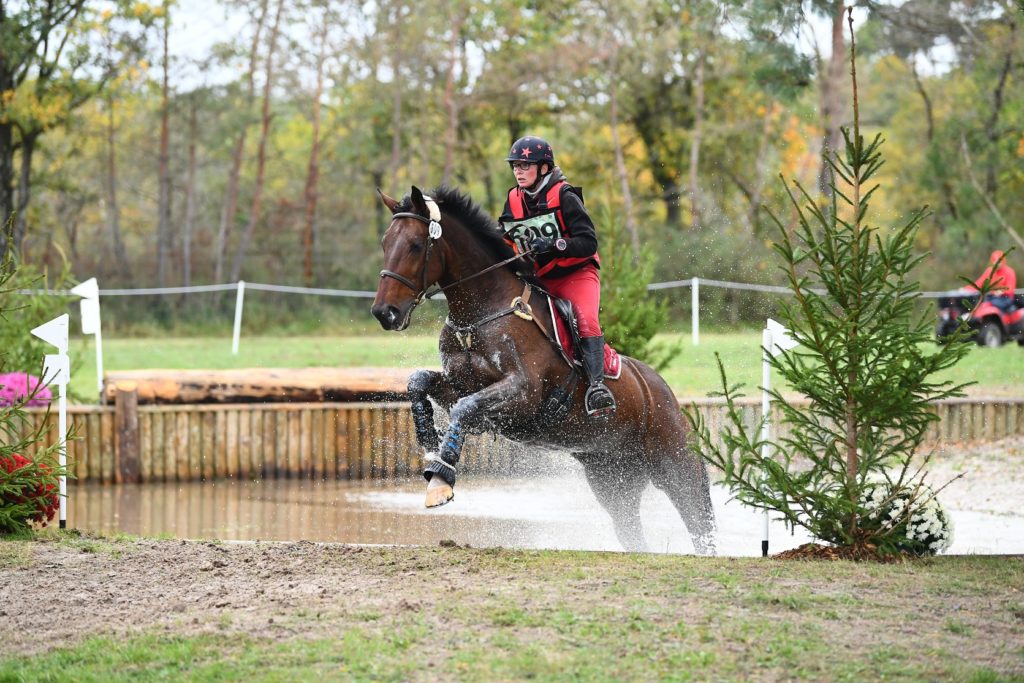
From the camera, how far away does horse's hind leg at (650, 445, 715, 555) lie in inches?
292

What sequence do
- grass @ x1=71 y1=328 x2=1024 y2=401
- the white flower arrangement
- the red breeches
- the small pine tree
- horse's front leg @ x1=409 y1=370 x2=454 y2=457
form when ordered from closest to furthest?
the small pine tree, the white flower arrangement, horse's front leg @ x1=409 y1=370 x2=454 y2=457, the red breeches, grass @ x1=71 y1=328 x2=1024 y2=401

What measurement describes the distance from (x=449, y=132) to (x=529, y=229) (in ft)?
73.9

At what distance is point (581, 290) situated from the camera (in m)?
6.80

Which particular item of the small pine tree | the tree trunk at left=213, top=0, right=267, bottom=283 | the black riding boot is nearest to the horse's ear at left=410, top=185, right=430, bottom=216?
the black riding boot

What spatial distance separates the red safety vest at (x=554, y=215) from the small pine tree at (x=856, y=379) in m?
1.21

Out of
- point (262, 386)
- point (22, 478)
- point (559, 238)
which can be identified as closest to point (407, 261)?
point (559, 238)

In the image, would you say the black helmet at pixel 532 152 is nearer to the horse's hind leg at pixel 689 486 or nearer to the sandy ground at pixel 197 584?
the horse's hind leg at pixel 689 486

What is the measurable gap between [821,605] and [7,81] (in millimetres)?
20180

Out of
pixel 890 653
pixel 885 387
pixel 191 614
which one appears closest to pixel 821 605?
pixel 890 653

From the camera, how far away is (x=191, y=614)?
16.0 feet

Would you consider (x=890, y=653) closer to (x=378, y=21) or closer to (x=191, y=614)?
(x=191, y=614)

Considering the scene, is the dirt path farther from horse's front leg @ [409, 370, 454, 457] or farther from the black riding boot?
the black riding boot

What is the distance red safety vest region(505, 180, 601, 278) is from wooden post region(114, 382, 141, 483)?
5.90m

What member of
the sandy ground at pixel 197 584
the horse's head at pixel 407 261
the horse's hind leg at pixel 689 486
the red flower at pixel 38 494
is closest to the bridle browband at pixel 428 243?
the horse's head at pixel 407 261
